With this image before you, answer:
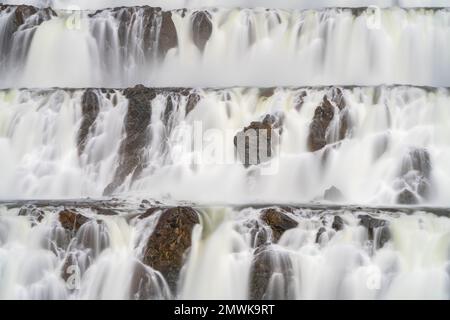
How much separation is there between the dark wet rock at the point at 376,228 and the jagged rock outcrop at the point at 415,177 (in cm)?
305

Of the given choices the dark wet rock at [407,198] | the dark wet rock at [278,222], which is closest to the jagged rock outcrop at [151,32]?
the dark wet rock at [407,198]

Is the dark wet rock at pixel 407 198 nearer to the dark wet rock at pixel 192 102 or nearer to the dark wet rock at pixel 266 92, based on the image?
the dark wet rock at pixel 266 92

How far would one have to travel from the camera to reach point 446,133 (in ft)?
66.5

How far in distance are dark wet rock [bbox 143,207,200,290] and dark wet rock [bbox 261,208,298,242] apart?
126 centimetres

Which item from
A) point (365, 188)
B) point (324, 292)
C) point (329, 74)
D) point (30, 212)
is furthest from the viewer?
point (329, 74)

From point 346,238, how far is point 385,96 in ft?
17.6

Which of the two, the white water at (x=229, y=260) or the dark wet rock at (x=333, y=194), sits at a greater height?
the dark wet rock at (x=333, y=194)

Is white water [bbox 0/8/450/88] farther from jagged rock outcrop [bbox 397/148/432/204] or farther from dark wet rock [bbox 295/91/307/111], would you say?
jagged rock outcrop [bbox 397/148/432/204]

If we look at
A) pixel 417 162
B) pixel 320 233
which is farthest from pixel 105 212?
pixel 417 162

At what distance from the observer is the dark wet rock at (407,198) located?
19237mm

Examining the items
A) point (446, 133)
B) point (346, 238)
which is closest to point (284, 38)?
point (446, 133)

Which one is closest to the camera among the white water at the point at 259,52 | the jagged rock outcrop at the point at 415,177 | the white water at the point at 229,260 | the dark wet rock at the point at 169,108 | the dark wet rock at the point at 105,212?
the white water at the point at 229,260

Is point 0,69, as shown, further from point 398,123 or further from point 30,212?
point 398,123

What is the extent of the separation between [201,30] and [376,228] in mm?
9845
